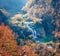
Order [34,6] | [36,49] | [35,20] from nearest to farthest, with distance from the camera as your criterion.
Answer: [36,49]
[35,20]
[34,6]

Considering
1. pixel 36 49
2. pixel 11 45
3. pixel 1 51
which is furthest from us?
pixel 36 49

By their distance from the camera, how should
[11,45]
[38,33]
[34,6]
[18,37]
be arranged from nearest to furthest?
[11,45] < [18,37] < [38,33] < [34,6]

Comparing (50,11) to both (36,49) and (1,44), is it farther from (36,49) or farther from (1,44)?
(1,44)

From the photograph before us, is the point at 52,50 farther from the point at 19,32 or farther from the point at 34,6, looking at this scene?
the point at 34,6

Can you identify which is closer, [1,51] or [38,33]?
[1,51]

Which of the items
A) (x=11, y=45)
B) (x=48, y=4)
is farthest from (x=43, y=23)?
(x=11, y=45)

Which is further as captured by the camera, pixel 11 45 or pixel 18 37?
pixel 18 37

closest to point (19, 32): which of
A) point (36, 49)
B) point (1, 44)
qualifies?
point (36, 49)

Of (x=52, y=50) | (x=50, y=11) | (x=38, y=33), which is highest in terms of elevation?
(x=50, y=11)

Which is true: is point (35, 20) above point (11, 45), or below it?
above
